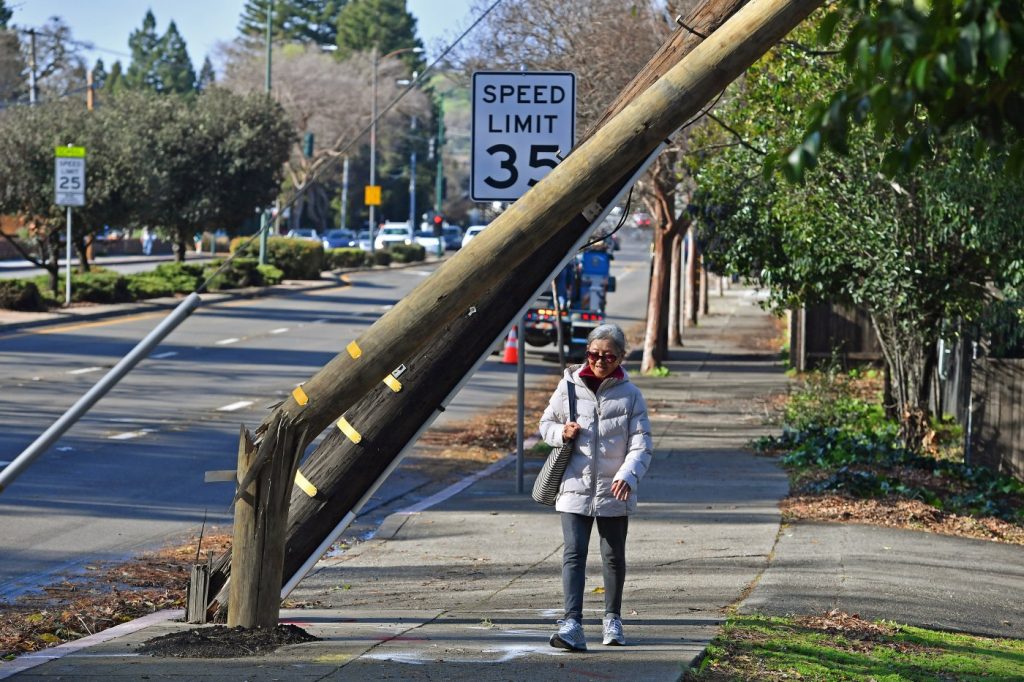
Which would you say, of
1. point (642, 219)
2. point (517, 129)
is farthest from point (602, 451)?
point (642, 219)

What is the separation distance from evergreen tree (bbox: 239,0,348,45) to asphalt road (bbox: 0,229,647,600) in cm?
8776

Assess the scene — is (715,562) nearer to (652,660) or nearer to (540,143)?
(652,660)

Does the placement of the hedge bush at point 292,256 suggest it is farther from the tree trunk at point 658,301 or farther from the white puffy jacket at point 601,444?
the white puffy jacket at point 601,444

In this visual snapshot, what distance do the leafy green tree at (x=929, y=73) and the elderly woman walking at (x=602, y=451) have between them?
3123mm

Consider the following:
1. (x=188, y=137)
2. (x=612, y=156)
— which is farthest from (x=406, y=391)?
(x=188, y=137)

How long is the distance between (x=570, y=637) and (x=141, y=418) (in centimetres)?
1112

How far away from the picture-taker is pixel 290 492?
6.42 m

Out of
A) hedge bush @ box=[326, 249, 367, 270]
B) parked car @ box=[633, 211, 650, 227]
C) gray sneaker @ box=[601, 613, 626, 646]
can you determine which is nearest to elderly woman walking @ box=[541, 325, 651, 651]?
gray sneaker @ box=[601, 613, 626, 646]

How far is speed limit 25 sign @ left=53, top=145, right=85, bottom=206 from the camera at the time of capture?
30.3 metres

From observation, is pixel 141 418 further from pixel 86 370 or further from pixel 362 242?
pixel 362 242

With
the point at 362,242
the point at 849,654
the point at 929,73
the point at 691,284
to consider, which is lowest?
the point at 849,654

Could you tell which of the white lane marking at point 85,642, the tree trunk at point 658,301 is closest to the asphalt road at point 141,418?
the white lane marking at point 85,642

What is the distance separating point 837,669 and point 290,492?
8.56ft

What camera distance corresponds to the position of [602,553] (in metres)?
7.00
